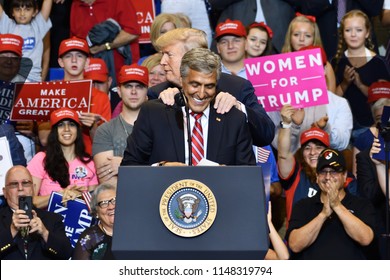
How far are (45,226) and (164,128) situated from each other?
2307 millimetres

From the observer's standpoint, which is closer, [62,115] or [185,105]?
[185,105]

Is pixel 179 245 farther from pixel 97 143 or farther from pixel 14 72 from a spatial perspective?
pixel 14 72

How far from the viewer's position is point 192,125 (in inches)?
188

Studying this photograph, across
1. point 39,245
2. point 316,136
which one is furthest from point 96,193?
point 316,136

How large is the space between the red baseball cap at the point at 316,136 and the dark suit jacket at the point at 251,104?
2.23 meters

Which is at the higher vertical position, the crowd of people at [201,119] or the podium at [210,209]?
the crowd of people at [201,119]

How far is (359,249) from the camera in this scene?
6684 millimetres

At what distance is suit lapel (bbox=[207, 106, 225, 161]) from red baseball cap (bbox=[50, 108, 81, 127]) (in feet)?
10.4

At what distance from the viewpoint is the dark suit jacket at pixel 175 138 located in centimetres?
479

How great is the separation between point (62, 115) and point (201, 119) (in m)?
3.19

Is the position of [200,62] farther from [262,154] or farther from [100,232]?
[262,154]

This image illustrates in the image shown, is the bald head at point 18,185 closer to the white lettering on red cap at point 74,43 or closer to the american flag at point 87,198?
the american flag at point 87,198

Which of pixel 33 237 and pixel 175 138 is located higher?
pixel 175 138

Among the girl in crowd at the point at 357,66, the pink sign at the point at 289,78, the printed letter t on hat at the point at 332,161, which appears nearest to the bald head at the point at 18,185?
the pink sign at the point at 289,78
